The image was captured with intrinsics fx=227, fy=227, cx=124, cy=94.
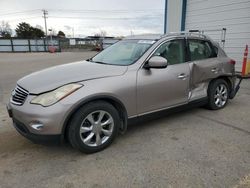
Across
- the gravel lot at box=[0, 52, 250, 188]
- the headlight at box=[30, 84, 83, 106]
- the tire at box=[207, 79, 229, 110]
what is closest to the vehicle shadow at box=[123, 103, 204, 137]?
the gravel lot at box=[0, 52, 250, 188]

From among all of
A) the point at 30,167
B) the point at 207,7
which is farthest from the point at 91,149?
the point at 207,7

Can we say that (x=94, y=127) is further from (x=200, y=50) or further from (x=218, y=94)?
(x=218, y=94)

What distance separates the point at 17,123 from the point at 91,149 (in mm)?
1006

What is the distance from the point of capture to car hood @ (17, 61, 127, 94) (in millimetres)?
2855

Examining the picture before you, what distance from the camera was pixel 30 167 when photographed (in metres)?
2.73

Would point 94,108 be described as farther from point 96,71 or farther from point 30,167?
point 30,167

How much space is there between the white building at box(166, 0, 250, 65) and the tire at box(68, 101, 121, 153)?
8260 mm

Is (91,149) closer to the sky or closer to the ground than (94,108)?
closer to the ground

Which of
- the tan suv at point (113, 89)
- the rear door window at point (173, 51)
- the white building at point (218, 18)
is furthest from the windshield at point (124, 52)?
the white building at point (218, 18)

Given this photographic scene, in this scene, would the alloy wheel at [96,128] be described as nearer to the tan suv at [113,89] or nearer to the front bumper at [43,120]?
the tan suv at [113,89]

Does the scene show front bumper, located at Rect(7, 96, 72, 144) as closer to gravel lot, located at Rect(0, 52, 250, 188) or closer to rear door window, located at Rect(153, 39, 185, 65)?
gravel lot, located at Rect(0, 52, 250, 188)

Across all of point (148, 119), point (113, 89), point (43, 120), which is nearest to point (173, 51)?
point (148, 119)

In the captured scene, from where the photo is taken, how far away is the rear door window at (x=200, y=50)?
4100 millimetres

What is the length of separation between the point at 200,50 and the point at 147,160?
250 cm
